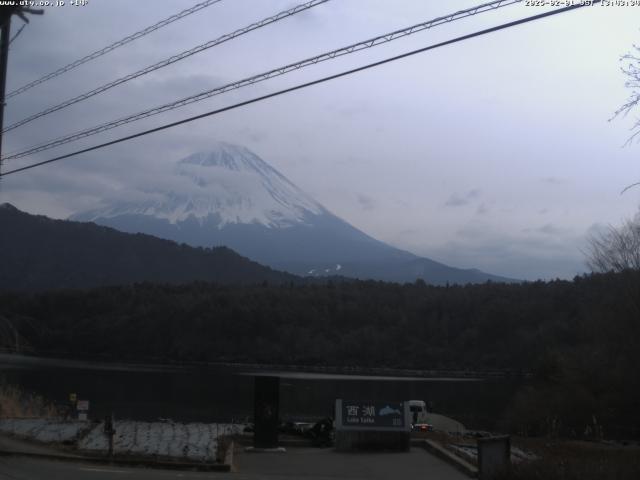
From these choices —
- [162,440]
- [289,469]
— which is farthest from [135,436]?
[289,469]

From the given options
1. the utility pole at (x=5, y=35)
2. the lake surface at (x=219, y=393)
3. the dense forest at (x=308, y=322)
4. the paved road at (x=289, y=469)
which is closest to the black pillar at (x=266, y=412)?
the paved road at (x=289, y=469)

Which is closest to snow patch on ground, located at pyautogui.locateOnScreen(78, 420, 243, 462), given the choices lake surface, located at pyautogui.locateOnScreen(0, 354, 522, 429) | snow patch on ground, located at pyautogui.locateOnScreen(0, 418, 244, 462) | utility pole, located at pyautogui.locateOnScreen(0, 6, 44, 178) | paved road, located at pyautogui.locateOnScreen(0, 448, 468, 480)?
snow patch on ground, located at pyautogui.locateOnScreen(0, 418, 244, 462)

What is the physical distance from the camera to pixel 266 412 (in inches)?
822

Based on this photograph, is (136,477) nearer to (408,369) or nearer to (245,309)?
(408,369)

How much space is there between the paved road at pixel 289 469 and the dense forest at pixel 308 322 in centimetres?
7695

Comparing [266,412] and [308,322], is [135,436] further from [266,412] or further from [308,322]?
[308,322]

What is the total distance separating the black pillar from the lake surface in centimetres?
2643

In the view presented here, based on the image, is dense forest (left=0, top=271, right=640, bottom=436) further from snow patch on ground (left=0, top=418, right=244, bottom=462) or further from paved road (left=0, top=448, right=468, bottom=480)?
paved road (left=0, top=448, right=468, bottom=480)

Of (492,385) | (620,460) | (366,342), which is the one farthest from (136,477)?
(366,342)

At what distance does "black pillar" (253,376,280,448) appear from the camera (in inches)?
819

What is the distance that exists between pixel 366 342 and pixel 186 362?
97.9ft

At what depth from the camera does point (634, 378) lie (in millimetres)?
42625

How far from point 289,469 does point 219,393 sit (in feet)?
191

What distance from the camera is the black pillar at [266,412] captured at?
20.8m
